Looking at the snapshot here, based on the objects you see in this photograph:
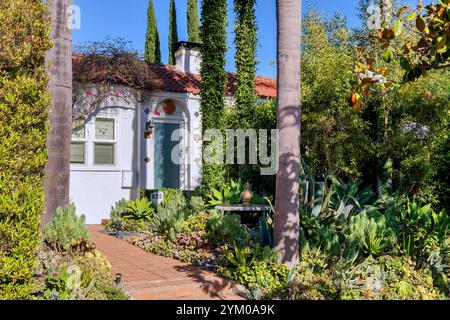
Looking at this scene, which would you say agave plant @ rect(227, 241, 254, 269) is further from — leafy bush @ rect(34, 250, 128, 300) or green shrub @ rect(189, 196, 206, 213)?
green shrub @ rect(189, 196, 206, 213)

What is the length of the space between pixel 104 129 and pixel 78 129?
749 mm

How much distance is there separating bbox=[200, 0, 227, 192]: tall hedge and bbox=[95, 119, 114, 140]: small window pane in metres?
3.38

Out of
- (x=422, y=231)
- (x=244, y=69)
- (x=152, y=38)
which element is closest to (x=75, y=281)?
(x=422, y=231)

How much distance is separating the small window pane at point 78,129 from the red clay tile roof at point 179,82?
7.85ft

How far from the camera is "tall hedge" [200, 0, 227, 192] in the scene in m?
10.9

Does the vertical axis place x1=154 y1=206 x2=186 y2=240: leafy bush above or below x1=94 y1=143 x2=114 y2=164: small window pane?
below

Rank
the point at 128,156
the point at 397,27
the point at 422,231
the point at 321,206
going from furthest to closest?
the point at 128,156, the point at 321,206, the point at 422,231, the point at 397,27

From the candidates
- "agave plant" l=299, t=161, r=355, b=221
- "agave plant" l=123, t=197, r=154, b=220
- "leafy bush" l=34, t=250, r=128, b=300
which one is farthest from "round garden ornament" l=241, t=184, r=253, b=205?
"leafy bush" l=34, t=250, r=128, b=300

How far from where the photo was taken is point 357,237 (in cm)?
635

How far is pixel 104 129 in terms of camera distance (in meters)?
12.9

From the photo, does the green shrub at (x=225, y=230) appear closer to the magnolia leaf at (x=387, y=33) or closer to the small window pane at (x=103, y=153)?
the magnolia leaf at (x=387, y=33)

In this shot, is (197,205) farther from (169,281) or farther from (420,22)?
(420,22)
